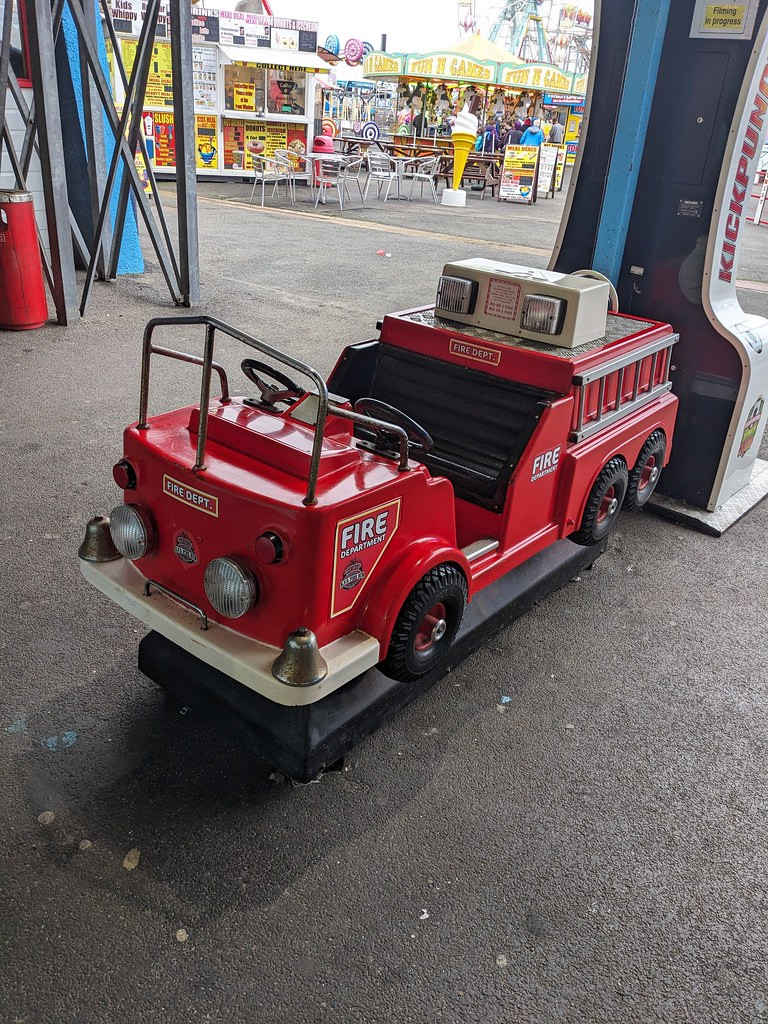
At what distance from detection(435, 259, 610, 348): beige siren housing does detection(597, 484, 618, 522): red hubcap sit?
0.67 m

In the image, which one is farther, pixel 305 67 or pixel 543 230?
pixel 305 67

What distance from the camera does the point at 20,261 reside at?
19.4ft

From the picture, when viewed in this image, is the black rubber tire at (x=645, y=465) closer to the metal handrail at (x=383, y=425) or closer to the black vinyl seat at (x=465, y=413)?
the black vinyl seat at (x=465, y=413)

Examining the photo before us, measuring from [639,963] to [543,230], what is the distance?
13.9m

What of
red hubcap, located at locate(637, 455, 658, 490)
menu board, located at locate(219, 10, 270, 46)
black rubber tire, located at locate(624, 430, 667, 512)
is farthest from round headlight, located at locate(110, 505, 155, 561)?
menu board, located at locate(219, 10, 270, 46)

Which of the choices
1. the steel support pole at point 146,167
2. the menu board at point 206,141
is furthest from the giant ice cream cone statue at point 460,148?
the steel support pole at point 146,167

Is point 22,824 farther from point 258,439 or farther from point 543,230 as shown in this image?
point 543,230

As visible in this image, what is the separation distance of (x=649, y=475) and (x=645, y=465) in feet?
0.69

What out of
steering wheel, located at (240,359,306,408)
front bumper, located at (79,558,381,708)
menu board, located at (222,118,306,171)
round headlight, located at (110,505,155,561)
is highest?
menu board, located at (222,118,306,171)

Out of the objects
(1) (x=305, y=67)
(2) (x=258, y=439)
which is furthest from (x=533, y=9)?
(2) (x=258, y=439)

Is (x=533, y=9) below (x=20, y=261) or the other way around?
the other way around

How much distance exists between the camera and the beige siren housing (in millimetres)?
2785

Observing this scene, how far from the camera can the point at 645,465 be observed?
344cm

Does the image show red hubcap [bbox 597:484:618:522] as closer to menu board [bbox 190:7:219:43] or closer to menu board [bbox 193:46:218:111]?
menu board [bbox 193:46:218:111]
